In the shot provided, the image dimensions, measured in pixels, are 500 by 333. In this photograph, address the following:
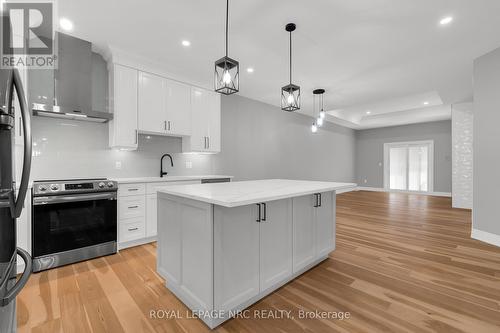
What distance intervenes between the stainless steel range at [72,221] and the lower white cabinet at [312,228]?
2.36 meters

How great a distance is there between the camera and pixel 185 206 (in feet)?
6.11

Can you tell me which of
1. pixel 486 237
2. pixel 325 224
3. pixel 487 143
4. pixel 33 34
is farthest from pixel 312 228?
pixel 33 34

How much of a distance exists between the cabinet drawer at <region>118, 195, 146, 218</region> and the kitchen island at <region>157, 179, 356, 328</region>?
124 centimetres

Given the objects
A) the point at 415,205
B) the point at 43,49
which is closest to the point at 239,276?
the point at 43,49

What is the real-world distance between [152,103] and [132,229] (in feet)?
6.26

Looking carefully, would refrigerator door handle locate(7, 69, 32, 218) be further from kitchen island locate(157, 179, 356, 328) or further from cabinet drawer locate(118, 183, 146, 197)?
cabinet drawer locate(118, 183, 146, 197)

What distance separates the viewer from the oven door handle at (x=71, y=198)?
2480 millimetres

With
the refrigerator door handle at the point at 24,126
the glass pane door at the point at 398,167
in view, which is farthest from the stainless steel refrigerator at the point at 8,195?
the glass pane door at the point at 398,167

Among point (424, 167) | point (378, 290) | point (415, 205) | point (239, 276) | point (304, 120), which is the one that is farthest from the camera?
point (424, 167)

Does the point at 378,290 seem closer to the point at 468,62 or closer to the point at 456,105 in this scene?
the point at 468,62

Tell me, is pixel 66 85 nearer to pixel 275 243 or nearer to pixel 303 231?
pixel 275 243

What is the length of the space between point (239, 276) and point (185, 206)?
696 mm

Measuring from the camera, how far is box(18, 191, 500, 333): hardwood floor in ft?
5.46

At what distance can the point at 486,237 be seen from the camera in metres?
3.37
